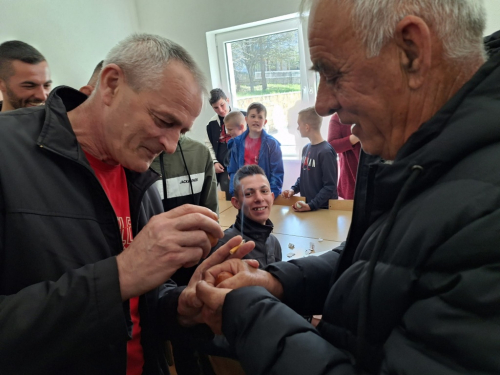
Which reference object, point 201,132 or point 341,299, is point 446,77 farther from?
point 201,132

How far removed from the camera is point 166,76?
1188 millimetres

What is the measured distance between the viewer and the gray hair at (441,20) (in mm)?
758

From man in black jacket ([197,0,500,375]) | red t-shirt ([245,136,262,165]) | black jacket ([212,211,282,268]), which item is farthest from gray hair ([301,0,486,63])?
red t-shirt ([245,136,262,165])

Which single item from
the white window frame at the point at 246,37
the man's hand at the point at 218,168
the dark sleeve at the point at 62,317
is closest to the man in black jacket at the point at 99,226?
the dark sleeve at the point at 62,317

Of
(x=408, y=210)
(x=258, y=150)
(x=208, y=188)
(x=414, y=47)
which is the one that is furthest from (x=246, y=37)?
(x=408, y=210)

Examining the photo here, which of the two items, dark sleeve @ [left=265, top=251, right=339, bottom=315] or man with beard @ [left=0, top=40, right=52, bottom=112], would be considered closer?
dark sleeve @ [left=265, top=251, right=339, bottom=315]

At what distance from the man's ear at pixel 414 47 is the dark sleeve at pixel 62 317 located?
919 mm

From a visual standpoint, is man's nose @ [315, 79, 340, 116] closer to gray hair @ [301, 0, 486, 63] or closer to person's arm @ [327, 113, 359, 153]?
gray hair @ [301, 0, 486, 63]

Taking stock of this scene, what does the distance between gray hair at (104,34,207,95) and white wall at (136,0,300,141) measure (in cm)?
449

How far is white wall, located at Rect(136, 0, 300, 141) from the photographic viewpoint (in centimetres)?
539

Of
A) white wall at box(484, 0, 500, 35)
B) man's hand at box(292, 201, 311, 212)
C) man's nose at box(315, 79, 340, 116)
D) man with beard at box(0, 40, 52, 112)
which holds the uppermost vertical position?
white wall at box(484, 0, 500, 35)

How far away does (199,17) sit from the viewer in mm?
5984

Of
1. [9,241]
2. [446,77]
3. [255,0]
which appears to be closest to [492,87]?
[446,77]

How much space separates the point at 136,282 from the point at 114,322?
115 mm
